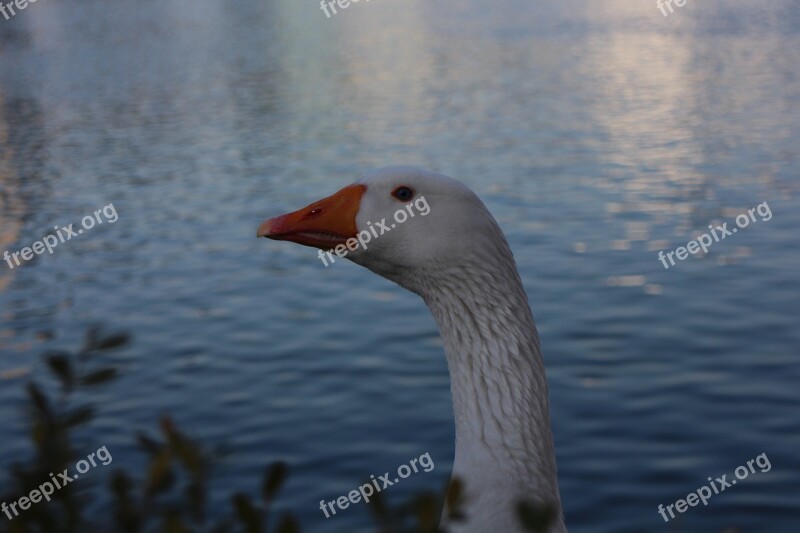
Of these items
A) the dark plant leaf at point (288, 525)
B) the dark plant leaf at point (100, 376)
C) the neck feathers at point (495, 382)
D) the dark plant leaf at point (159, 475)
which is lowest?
the neck feathers at point (495, 382)

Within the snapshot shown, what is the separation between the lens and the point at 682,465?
7246 millimetres

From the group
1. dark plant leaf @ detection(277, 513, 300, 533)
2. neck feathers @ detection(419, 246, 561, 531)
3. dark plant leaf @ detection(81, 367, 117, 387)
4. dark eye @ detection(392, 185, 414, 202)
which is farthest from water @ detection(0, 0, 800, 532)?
dark eye @ detection(392, 185, 414, 202)

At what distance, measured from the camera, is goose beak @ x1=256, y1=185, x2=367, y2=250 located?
3.95m

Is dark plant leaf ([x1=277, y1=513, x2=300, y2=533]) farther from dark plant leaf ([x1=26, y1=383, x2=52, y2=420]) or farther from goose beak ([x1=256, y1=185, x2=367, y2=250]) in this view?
goose beak ([x1=256, y1=185, x2=367, y2=250])

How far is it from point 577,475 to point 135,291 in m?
6.16

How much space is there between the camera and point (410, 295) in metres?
11.2

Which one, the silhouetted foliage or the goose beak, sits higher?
the goose beak

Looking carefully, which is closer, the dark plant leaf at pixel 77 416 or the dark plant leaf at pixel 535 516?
the dark plant leaf at pixel 535 516

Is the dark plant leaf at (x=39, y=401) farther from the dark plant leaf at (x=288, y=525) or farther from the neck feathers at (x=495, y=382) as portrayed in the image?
the neck feathers at (x=495, y=382)

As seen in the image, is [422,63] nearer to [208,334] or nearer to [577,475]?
[208,334]

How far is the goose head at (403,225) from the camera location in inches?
147

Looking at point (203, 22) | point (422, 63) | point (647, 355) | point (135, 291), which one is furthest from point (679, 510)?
point (203, 22)

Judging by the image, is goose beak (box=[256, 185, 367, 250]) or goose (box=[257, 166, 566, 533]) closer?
goose (box=[257, 166, 566, 533])

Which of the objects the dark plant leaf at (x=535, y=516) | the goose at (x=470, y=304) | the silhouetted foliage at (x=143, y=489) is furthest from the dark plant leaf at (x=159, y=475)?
the goose at (x=470, y=304)
